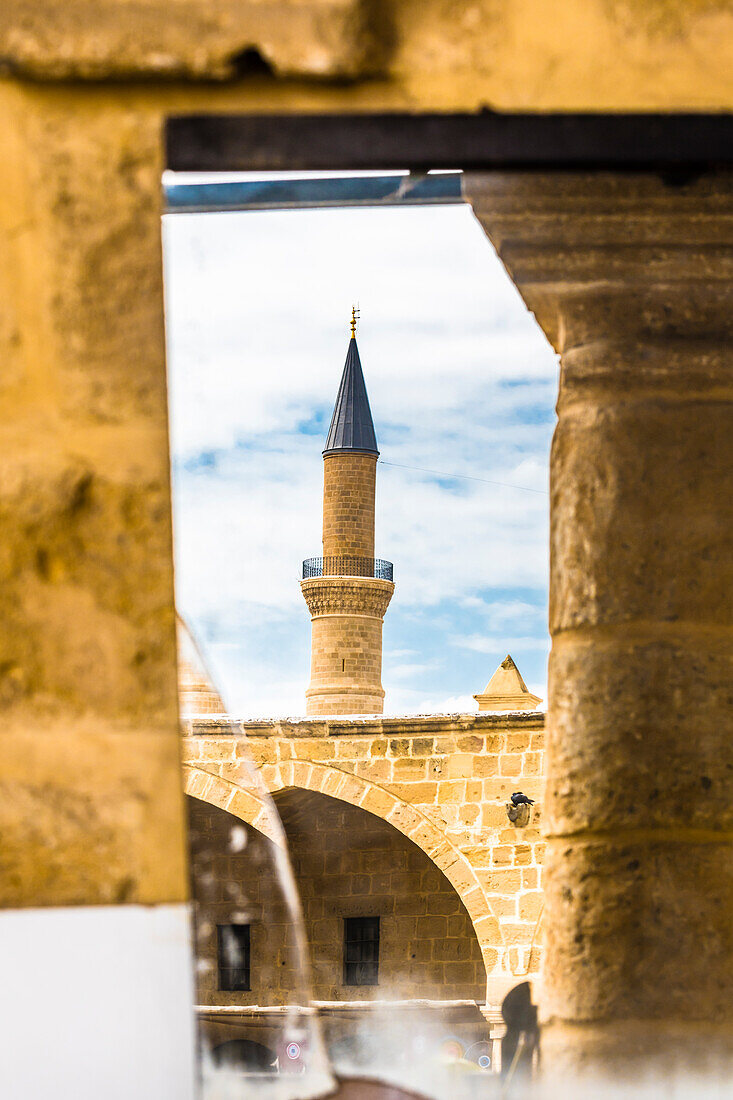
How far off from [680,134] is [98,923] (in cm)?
65

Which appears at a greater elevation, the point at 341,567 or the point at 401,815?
the point at 341,567

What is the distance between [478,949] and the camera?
11.6 metres

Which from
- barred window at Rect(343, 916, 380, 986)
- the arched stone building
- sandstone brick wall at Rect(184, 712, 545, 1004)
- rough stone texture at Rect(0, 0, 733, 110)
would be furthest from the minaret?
rough stone texture at Rect(0, 0, 733, 110)

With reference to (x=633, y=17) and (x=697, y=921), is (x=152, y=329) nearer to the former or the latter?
(x=633, y=17)

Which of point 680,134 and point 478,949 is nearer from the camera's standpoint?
point 680,134

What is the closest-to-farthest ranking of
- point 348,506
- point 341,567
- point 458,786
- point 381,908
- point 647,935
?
1. point 647,935
2. point 458,786
3. point 381,908
4. point 348,506
5. point 341,567

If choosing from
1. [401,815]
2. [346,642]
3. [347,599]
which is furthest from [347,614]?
[401,815]

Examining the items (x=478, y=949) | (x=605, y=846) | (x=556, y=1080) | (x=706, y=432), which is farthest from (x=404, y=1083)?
(x=478, y=949)

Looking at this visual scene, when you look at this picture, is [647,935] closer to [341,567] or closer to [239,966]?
[239,966]

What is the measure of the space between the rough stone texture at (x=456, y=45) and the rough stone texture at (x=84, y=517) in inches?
2.1

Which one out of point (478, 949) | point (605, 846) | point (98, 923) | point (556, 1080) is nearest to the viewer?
point (98, 923)

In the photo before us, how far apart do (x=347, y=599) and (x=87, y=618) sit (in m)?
21.4

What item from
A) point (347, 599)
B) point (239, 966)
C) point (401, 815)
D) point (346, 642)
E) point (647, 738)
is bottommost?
point (239, 966)

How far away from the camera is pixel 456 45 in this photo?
83 cm
